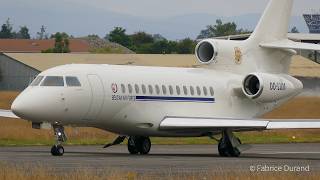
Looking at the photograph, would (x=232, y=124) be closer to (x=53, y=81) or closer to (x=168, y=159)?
(x=168, y=159)

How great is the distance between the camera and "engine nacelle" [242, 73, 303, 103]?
36.6 metres

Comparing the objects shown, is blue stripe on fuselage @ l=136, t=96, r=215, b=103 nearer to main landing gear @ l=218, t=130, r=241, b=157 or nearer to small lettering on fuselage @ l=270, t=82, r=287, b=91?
small lettering on fuselage @ l=270, t=82, r=287, b=91

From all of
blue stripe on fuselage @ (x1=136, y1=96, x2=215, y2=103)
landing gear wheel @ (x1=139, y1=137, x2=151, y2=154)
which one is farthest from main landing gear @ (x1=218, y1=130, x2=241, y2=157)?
landing gear wheel @ (x1=139, y1=137, x2=151, y2=154)

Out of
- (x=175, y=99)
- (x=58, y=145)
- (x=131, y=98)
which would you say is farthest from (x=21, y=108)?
(x=175, y=99)

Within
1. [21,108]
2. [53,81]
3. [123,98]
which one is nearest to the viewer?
[21,108]

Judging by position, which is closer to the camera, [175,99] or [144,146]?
[144,146]

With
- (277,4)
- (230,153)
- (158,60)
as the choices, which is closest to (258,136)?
(277,4)

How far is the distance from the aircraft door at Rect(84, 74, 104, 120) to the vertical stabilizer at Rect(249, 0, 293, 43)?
8139mm

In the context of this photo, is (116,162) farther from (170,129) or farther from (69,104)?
(170,129)

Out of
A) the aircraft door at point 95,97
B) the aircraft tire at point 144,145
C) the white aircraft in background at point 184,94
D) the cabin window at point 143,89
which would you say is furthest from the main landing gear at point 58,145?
the aircraft tire at point 144,145

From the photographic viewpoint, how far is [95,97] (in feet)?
109

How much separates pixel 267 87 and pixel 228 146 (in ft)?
11.0

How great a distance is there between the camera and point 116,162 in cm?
2883

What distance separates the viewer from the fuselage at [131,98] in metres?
32.2
